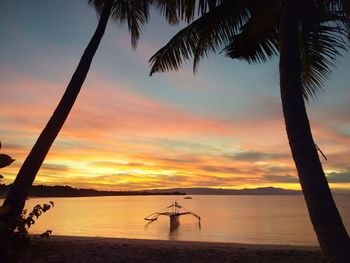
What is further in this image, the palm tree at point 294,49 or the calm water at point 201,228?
the calm water at point 201,228

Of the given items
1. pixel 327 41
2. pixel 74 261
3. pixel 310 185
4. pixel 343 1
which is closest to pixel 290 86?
pixel 310 185

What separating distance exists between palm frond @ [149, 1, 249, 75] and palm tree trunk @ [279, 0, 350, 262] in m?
2.12

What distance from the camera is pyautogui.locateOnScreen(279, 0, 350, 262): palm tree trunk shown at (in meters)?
5.06

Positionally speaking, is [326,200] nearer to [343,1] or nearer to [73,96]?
[343,1]

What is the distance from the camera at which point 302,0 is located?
662cm

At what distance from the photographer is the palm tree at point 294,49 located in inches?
205

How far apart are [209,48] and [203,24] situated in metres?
0.93

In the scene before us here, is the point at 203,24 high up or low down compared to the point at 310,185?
up

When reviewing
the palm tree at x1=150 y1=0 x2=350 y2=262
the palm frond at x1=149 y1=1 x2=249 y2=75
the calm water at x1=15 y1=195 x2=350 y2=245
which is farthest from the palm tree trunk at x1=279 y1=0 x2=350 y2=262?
the calm water at x1=15 y1=195 x2=350 y2=245

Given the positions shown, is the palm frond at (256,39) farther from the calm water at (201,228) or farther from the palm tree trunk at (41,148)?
the calm water at (201,228)

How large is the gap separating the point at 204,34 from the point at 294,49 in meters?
2.80

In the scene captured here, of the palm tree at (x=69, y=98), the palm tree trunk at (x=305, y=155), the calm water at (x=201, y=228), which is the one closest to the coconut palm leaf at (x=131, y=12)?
the palm tree at (x=69, y=98)

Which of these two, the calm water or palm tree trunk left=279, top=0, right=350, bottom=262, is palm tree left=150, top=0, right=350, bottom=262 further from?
the calm water

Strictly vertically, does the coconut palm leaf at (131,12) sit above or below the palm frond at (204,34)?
above
